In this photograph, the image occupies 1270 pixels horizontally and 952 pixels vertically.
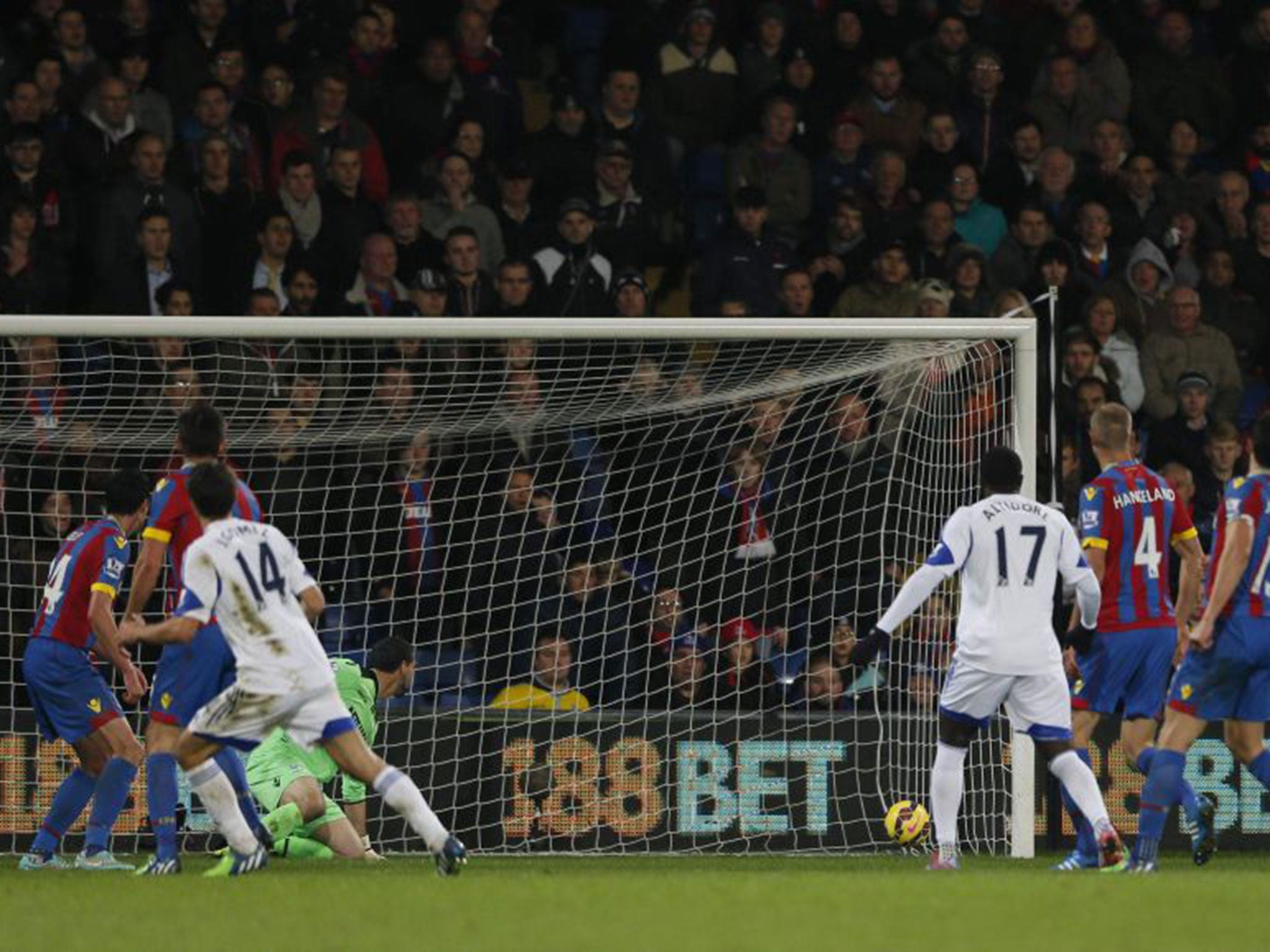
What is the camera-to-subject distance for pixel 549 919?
24.9ft

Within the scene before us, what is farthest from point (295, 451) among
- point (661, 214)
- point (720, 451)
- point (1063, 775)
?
point (1063, 775)

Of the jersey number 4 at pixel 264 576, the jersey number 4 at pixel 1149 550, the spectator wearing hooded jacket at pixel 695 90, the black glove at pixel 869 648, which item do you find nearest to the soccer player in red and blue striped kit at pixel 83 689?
the jersey number 4 at pixel 264 576

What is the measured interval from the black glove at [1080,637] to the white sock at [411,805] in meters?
3.10

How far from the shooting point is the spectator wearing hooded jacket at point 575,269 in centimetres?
1456

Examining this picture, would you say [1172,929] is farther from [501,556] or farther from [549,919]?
[501,556]

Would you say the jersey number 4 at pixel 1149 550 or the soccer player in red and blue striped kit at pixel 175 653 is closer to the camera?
the soccer player in red and blue striped kit at pixel 175 653

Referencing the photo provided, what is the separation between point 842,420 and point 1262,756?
10.4 feet

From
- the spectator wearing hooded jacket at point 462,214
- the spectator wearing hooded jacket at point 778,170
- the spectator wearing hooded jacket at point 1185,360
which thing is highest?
the spectator wearing hooded jacket at point 778,170

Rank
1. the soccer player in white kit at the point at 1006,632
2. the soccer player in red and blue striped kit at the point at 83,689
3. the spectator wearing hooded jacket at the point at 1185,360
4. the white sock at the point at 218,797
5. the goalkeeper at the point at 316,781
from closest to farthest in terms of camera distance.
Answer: the white sock at the point at 218,797, the soccer player in white kit at the point at 1006,632, the soccer player in red and blue striped kit at the point at 83,689, the goalkeeper at the point at 316,781, the spectator wearing hooded jacket at the point at 1185,360

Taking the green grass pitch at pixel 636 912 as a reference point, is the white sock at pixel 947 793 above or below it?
above

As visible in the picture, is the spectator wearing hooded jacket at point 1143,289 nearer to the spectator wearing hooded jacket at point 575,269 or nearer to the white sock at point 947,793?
the spectator wearing hooded jacket at point 575,269

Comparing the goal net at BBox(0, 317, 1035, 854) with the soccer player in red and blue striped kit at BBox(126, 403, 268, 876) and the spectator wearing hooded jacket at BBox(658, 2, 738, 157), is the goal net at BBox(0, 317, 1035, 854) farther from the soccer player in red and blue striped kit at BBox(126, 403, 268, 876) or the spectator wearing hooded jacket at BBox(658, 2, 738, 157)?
the spectator wearing hooded jacket at BBox(658, 2, 738, 157)

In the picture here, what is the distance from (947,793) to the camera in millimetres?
10391

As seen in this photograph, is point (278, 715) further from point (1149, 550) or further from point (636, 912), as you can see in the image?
point (1149, 550)
